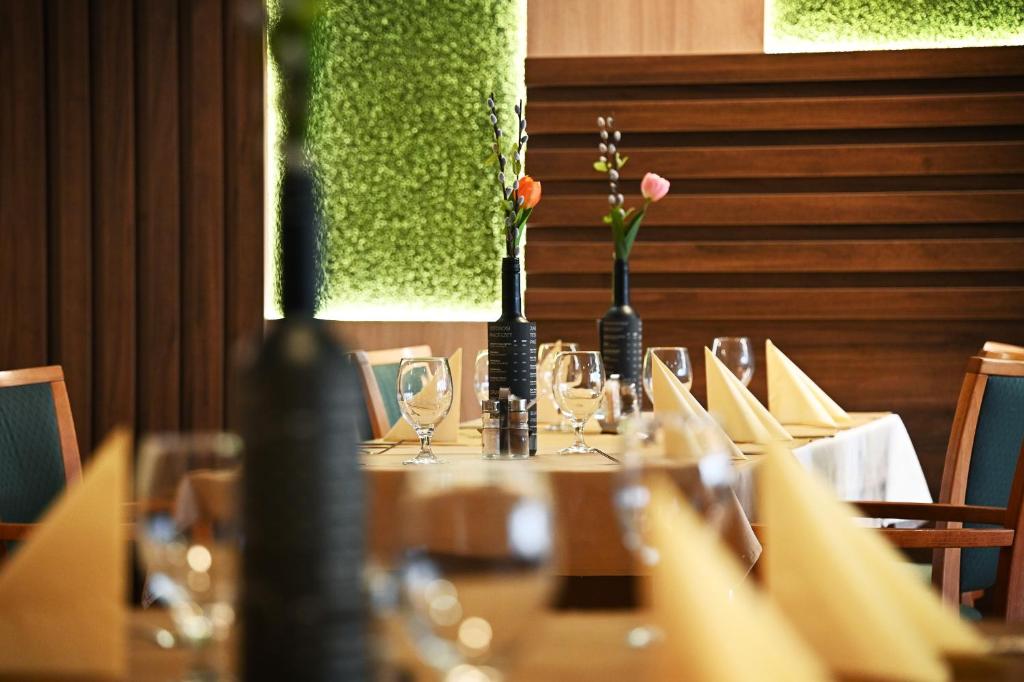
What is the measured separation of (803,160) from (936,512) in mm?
2640

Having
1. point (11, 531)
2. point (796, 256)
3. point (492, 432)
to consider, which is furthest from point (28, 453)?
point (796, 256)

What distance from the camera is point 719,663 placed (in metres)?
0.65

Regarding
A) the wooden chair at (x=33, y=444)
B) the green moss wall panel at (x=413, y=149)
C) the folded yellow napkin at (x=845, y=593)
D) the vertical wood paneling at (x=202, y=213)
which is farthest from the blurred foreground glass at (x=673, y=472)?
the vertical wood paneling at (x=202, y=213)

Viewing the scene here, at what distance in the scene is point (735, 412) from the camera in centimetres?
250

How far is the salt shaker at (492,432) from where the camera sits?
224 cm

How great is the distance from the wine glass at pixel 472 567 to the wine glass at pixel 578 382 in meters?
1.54

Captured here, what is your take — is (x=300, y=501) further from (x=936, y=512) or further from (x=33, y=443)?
(x=33, y=443)

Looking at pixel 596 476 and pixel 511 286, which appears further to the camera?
pixel 511 286

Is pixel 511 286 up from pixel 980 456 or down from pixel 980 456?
up

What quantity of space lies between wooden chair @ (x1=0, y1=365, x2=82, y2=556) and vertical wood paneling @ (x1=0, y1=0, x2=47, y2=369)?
255 cm

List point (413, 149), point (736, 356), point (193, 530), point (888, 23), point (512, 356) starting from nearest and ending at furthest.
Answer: point (193, 530) → point (512, 356) → point (736, 356) → point (888, 23) → point (413, 149)

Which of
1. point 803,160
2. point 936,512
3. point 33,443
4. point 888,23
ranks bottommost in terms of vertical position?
point 936,512

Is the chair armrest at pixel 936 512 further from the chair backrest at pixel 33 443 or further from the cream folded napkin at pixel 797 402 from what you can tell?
the chair backrest at pixel 33 443

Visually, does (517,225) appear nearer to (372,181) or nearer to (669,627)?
(669,627)
